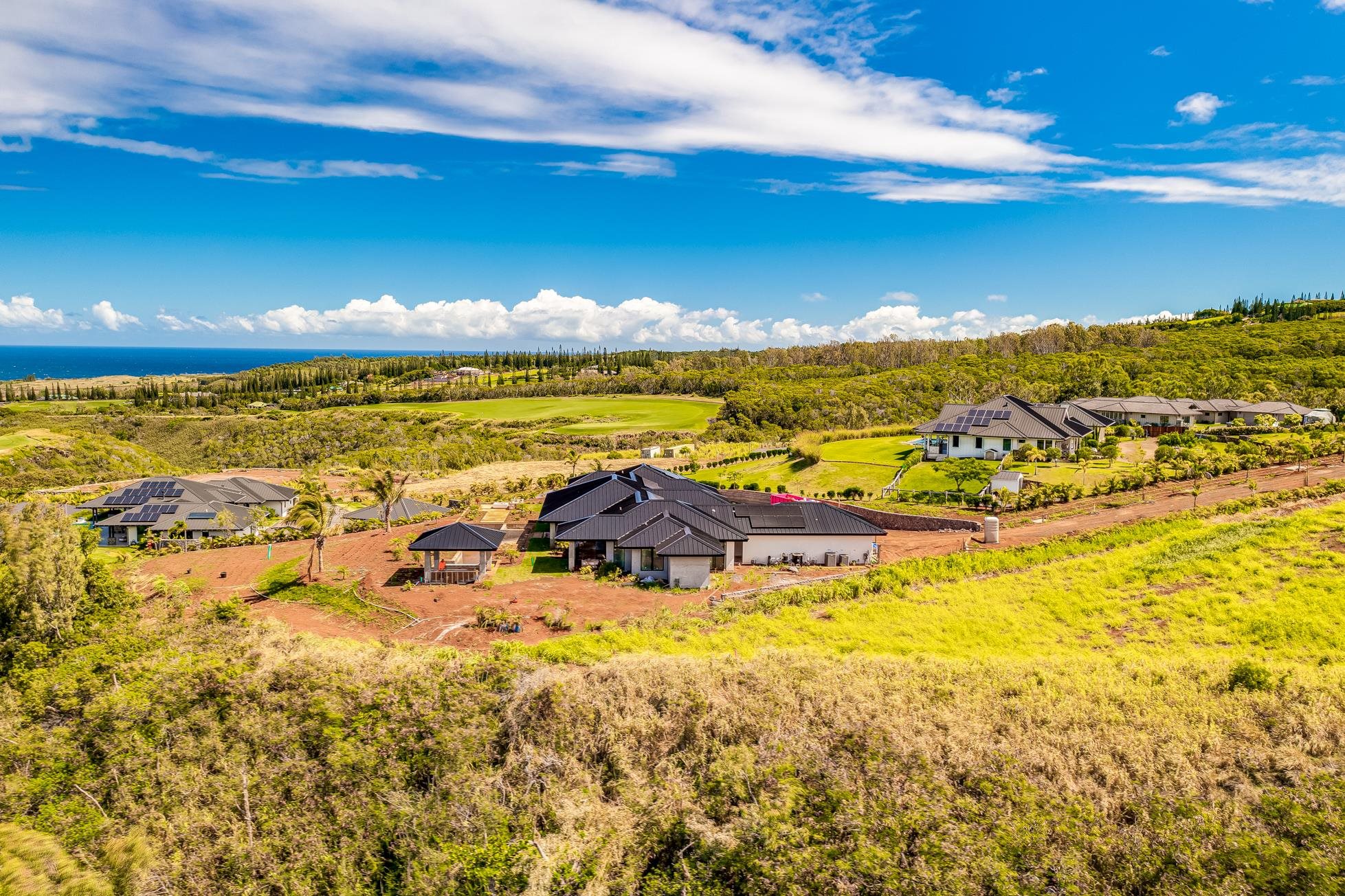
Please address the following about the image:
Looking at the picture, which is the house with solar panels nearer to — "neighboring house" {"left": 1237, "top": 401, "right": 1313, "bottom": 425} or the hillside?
the hillside

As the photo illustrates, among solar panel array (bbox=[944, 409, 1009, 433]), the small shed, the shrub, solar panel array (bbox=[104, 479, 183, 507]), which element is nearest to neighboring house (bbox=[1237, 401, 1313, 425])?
solar panel array (bbox=[944, 409, 1009, 433])

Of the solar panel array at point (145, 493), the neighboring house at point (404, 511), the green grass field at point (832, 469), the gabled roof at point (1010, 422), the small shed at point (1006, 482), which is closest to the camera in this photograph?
the small shed at point (1006, 482)

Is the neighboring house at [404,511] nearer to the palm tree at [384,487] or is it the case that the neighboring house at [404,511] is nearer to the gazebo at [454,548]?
the palm tree at [384,487]

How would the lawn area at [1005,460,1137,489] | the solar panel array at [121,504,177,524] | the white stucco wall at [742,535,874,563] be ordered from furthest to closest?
1. the solar panel array at [121,504,177,524]
2. the lawn area at [1005,460,1137,489]
3. the white stucco wall at [742,535,874,563]

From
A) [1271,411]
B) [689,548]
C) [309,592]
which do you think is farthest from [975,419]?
[309,592]

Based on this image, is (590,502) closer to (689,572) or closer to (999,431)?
(689,572)

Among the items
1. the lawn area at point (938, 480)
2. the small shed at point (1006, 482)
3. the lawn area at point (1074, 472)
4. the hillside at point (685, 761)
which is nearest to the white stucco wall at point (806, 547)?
the hillside at point (685, 761)
